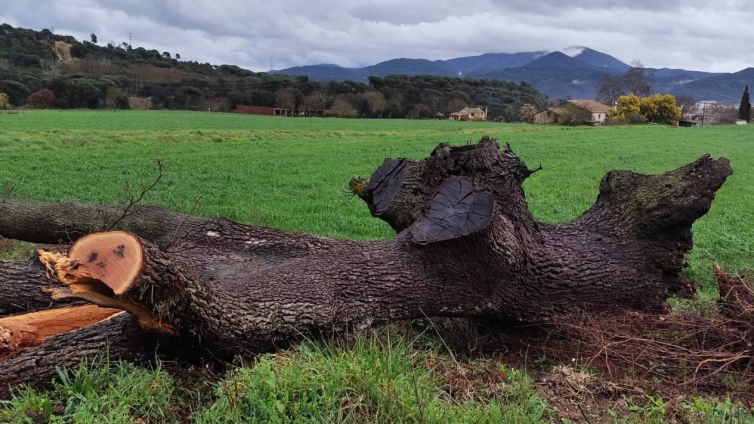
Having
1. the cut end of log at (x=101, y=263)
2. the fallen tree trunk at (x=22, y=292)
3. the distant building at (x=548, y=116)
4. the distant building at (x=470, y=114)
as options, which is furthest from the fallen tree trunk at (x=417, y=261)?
the distant building at (x=470, y=114)

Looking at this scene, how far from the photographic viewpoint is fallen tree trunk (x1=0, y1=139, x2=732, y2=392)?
3057 mm

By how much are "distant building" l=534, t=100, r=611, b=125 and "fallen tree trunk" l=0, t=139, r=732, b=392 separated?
7553cm

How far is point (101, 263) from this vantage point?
9.21ft

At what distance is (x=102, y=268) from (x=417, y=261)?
2.21 m

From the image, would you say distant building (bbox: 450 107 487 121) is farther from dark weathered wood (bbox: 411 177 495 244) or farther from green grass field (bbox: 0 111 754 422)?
dark weathered wood (bbox: 411 177 495 244)

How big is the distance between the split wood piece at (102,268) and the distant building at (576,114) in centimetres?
7879

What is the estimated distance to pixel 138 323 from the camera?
129 inches

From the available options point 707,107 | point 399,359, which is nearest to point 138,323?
point 399,359

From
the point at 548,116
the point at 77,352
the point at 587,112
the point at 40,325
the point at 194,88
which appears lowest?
the point at 40,325

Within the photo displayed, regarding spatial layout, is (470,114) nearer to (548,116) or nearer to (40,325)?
(548,116)

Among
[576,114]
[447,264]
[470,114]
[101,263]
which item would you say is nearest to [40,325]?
[101,263]

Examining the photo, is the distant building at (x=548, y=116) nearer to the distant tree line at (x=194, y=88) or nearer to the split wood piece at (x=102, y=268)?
the distant tree line at (x=194, y=88)

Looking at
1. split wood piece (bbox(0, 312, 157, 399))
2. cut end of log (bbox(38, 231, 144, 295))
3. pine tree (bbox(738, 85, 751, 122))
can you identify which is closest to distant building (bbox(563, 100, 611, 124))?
pine tree (bbox(738, 85, 751, 122))

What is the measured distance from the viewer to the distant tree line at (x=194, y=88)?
8031 centimetres
